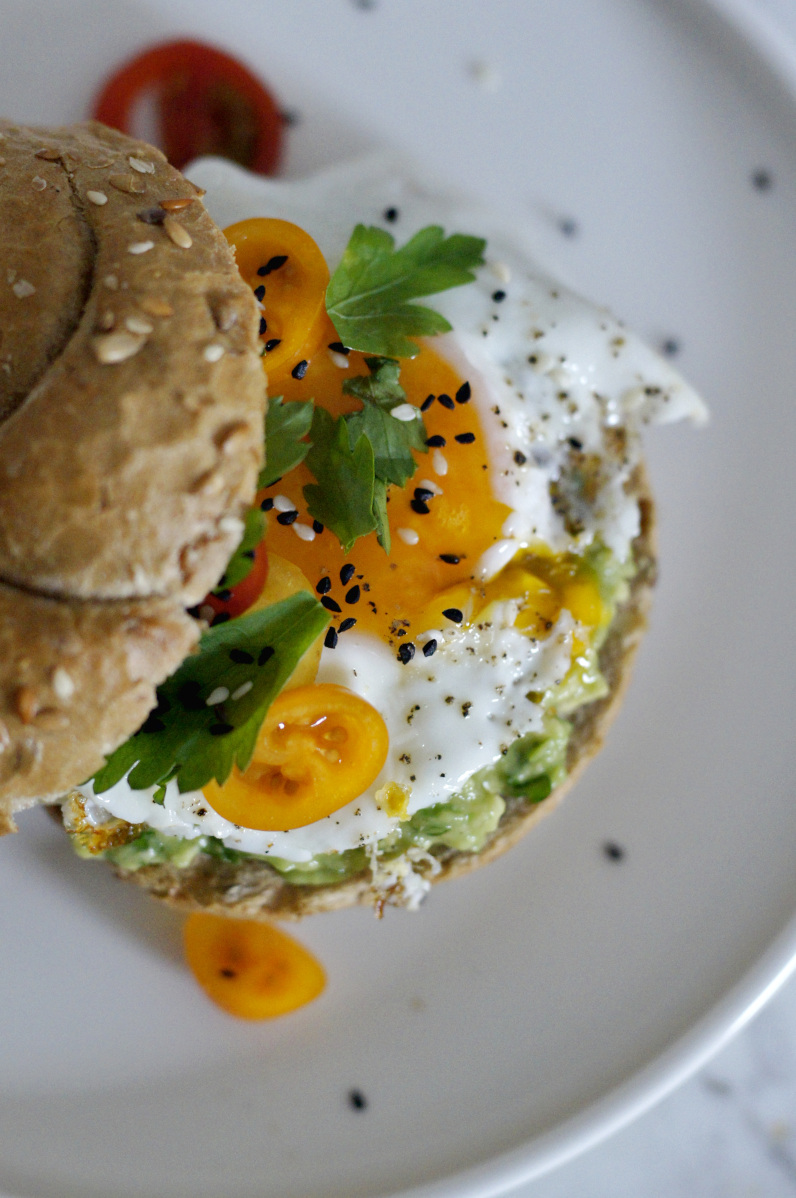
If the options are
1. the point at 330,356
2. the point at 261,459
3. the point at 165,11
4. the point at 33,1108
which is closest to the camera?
the point at 261,459

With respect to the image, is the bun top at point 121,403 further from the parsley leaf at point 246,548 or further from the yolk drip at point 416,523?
the yolk drip at point 416,523

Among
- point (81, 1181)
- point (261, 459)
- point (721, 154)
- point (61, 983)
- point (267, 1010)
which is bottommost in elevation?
point (81, 1181)

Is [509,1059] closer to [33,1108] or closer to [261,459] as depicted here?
[33,1108]

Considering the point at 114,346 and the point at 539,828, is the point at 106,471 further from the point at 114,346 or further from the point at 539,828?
the point at 539,828

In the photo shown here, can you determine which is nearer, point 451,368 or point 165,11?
point 451,368

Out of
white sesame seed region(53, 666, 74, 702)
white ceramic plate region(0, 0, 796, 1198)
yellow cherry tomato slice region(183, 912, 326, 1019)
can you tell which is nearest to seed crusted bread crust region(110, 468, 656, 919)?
yellow cherry tomato slice region(183, 912, 326, 1019)

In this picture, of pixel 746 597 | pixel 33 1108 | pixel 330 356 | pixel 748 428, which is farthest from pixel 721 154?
pixel 33 1108

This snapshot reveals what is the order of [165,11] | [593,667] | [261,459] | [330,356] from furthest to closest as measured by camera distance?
[165,11]
[593,667]
[330,356]
[261,459]

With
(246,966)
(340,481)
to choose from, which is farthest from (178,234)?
(246,966)
